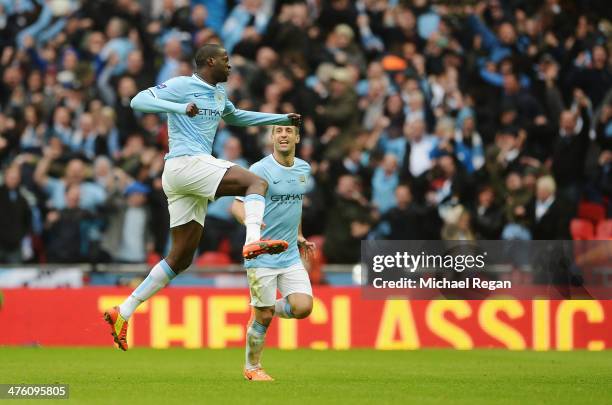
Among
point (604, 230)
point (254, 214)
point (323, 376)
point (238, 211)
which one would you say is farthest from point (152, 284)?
point (604, 230)

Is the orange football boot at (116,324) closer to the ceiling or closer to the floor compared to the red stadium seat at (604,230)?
closer to the floor

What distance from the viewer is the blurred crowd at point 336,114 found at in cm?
1758

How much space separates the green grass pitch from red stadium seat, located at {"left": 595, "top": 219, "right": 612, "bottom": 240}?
157cm

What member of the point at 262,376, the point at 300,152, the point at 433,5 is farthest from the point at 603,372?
the point at 433,5

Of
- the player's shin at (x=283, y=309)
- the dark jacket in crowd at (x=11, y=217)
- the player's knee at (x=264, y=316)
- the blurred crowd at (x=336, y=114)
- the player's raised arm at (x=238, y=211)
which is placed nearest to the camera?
the player's knee at (x=264, y=316)

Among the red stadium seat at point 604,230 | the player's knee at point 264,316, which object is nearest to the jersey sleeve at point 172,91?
the player's knee at point 264,316

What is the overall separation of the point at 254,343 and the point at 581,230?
22.9 feet

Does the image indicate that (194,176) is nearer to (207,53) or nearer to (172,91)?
(172,91)

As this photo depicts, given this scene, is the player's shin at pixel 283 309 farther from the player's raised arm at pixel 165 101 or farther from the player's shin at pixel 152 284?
the player's raised arm at pixel 165 101

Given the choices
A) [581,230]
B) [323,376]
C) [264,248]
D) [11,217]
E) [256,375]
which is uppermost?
[264,248]

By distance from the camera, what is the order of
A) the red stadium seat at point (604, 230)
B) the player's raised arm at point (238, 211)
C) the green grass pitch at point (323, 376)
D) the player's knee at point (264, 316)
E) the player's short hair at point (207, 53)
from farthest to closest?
1. the red stadium seat at point (604, 230)
2. the player's raised arm at point (238, 211)
3. the player's knee at point (264, 316)
4. the player's short hair at point (207, 53)
5. the green grass pitch at point (323, 376)

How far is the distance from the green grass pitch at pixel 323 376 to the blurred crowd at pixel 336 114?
2137 mm

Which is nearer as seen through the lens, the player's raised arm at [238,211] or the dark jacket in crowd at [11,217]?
the player's raised arm at [238,211]

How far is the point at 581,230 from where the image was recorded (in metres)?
16.7
